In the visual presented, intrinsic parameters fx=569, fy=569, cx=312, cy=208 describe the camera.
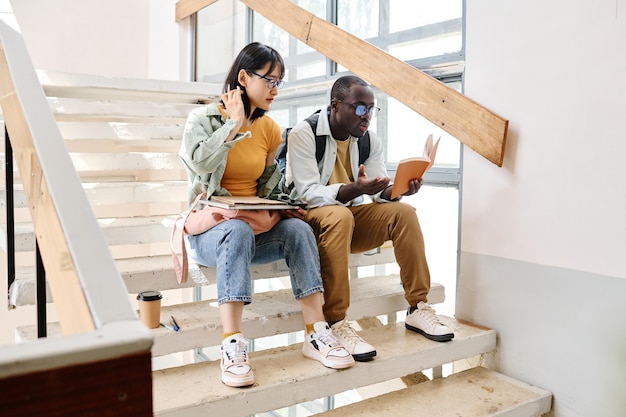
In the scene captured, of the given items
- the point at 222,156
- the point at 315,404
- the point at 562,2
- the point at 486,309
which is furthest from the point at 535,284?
the point at 315,404

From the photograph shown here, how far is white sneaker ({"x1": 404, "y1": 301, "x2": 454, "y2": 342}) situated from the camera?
1966mm

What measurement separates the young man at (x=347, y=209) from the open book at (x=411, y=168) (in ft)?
0.12

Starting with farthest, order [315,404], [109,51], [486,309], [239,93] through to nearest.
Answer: [109,51] < [315,404] < [486,309] < [239,93]

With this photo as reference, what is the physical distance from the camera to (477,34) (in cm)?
211

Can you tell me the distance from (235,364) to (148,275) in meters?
0.54

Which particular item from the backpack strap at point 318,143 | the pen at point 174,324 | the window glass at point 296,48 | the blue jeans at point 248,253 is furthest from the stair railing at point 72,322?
the window glass at point 296,48

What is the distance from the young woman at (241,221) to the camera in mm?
1613

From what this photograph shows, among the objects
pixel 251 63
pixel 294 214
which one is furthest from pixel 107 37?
pixel 294 214

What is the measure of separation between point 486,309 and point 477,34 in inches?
40.3

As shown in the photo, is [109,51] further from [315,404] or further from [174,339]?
[174,339]

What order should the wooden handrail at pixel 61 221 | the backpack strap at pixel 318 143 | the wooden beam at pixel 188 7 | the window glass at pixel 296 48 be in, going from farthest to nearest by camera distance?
the wooden beam at pixel 188 7 < the window glass at pixel 296 48 < the backpack strap at pixel 318 143 < the wooden handrail at pixel 61 221

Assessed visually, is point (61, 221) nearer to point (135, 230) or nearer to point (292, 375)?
point (292, 375)

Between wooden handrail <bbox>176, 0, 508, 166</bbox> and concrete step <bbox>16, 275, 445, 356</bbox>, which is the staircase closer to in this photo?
concrete step <bbox>16, 275, 445, 356</bbox>

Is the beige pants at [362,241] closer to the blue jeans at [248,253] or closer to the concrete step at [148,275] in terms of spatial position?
the blue jeans at [248,253]
